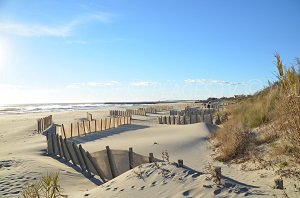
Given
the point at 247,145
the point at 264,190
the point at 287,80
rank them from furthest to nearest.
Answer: the point at 247,145
the point at 264,190
the point at 287,80

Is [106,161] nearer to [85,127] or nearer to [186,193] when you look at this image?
[186,193]

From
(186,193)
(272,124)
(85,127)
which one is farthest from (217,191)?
(85,127)

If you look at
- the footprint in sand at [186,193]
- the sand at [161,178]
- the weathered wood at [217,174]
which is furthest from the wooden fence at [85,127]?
the weathered wood at [217,174]

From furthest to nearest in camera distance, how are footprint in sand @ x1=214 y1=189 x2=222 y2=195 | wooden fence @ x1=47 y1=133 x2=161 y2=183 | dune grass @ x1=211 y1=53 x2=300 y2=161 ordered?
wooden fence @ x1=47 y1=133 x2=161 y2=183
footprint in sand @ x1=214 y1=189 x2=222 y2=195
dune grass @ x1=211 y1=53 x2=300 y2=161

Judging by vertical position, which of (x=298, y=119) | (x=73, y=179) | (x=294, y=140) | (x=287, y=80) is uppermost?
(x=287, y=80)

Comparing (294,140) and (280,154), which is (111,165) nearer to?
(280,154)

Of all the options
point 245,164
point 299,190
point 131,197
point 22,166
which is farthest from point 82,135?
point 299,190

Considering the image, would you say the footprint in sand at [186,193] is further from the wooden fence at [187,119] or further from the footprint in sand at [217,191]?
the wooden fence at [187,119]

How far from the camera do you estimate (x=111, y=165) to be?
38.8 feet

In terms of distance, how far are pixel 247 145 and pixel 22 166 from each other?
859 centimetres

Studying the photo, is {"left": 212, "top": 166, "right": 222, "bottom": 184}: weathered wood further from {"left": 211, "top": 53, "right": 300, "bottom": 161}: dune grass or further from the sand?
{"left": 211, "top": 53, "right": 300, "bottom": 161}: dune grass

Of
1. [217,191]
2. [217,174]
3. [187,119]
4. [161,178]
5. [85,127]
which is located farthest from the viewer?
[187,119]

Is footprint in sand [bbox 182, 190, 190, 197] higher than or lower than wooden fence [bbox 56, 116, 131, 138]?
lower

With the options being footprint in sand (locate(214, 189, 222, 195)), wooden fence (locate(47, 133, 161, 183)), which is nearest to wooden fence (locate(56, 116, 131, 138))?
wooden fence (locate(47, 133, 161, 183))
